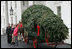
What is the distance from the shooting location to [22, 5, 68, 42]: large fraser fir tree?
6719 millimetres

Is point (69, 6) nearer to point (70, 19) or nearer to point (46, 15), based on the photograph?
point (70, 19)

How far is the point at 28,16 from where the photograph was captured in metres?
8.00

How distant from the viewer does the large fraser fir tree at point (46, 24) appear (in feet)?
22.0

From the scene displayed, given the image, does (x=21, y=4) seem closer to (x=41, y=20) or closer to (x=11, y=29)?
(x=11, y=29)

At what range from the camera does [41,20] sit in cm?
709

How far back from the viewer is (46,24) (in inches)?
268

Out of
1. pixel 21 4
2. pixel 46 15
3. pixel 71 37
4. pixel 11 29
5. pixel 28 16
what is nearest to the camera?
pixel 46 15

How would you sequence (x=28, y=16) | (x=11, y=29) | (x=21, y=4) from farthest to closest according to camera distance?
(x=21, y=4) < (x=11, y=29) < (x=28, y=16)

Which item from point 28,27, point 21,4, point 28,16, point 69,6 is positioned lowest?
point 28,27

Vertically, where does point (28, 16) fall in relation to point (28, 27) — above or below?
above

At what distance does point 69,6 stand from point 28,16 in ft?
15.2

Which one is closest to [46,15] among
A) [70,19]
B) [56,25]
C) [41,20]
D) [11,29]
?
[41,20]

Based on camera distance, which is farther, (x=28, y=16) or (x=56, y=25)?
(x=28, y=16)

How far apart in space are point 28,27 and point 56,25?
1.59m
